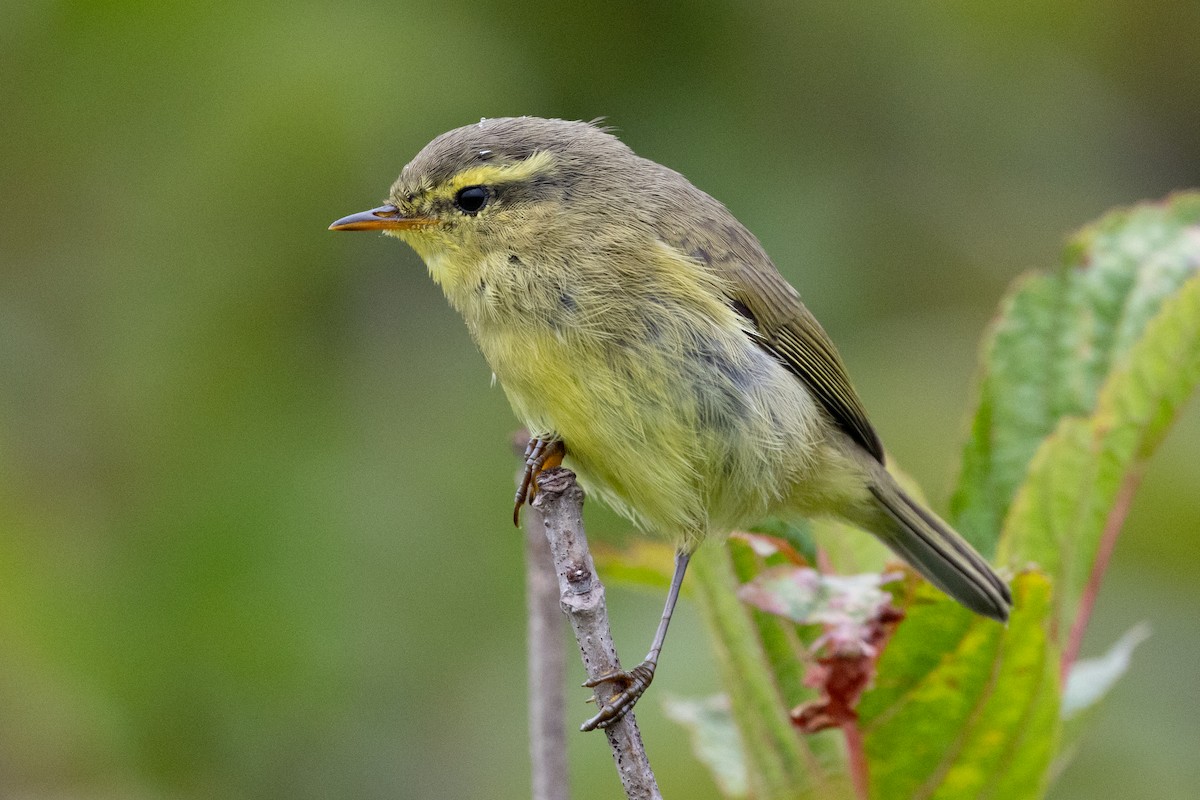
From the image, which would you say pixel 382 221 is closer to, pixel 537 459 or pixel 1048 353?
pixel 537 459

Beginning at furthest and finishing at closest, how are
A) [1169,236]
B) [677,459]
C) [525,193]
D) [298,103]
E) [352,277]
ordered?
[352,277] < [298,103] < [525,193] < [677,459] < [1169,236]

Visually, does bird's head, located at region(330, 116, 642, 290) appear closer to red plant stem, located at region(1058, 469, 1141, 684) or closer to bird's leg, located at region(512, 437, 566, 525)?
bird's leg, located at region(512, 437, 566, 525)

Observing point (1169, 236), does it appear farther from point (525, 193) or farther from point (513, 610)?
point (513, 610)

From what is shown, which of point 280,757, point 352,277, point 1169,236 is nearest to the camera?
point 1169,236

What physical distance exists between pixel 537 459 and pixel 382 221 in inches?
29.2

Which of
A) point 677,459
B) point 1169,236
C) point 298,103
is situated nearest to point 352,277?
point 298,103

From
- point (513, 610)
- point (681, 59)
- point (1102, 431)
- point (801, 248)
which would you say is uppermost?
point (681, 59)

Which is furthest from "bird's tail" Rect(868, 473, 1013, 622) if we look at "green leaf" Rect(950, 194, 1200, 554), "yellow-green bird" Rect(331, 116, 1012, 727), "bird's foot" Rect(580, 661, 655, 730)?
"bird's foot" Rect(580, 661, 655, 730)

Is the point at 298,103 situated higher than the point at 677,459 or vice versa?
the point at 298,103

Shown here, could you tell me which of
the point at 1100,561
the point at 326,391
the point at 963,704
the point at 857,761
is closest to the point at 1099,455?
the point at 1100,561

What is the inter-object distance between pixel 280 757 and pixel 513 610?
0.82 m

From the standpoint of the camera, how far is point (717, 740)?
8.02ft

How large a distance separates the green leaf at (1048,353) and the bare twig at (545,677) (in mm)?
737

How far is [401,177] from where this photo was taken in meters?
3.22
